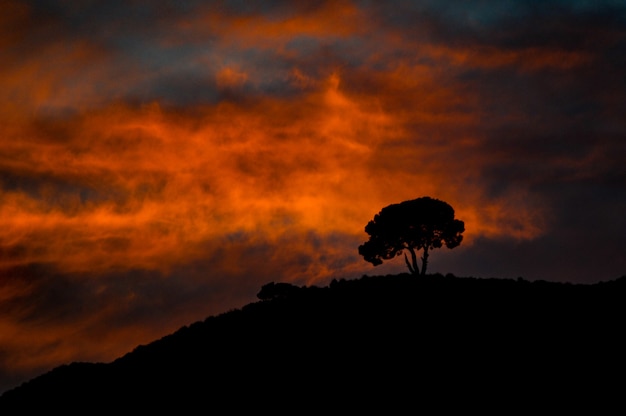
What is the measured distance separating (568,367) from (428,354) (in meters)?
7.69

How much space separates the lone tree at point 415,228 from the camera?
75.6 m

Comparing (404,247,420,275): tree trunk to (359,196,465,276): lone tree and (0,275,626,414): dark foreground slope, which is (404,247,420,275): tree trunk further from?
(0,275,626,414): dark foreground slope

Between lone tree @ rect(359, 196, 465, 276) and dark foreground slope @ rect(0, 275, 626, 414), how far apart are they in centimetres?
2408

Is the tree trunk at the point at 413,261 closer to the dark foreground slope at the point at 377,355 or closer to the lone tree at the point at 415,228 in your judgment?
the lone tree at the point at 415,228

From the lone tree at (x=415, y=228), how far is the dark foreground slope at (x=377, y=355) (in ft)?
79.0

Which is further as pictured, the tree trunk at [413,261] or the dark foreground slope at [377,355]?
the tree trunk at [413,261]

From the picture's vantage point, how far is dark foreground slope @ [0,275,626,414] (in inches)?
1284

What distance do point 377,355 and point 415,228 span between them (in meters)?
39.6

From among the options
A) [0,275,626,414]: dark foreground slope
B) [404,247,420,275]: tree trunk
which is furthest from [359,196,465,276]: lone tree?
[0,275,626,414]: dark foreground slope

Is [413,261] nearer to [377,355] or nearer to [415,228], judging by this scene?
[415,228]

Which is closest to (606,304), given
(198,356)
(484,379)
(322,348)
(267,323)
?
(484,379)

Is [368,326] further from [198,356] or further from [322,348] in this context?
[198,356]

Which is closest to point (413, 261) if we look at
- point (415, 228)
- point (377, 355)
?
point (415, 228)

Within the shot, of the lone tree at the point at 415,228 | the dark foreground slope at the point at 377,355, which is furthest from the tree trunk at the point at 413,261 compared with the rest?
the dark foreground slope at the point at 377,355
